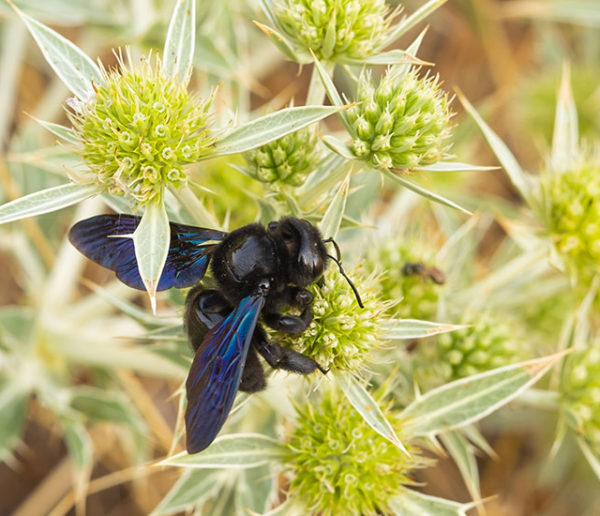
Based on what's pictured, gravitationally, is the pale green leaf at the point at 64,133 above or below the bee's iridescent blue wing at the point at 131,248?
above

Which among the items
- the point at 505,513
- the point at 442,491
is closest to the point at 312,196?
the point at 442,491

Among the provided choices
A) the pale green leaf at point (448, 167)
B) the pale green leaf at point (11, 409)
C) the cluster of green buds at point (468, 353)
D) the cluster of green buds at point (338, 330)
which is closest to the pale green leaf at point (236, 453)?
the cluster of green buds at point (338, 330)

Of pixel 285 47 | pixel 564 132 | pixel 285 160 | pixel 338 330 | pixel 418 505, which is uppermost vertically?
pixel 285 47

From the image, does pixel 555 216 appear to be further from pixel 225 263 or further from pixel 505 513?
pixel 505 513

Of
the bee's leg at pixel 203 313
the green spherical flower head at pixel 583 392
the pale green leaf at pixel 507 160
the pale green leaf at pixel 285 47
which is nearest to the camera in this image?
the bee's leg at pixel 203 313

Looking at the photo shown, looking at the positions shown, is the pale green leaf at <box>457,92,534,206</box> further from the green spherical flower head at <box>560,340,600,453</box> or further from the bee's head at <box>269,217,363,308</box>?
the bee's head at <box>269,217,363,308</box>

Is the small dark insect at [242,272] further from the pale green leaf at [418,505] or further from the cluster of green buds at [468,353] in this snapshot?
the cluster of green buds at [468,353]

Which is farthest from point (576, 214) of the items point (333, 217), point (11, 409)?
point (11, 409)

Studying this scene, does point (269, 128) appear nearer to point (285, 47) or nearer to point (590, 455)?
point (285, 47)
